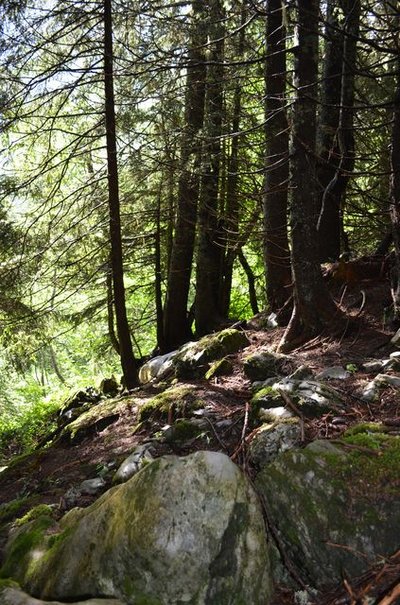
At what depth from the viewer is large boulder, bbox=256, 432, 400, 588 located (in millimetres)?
2465

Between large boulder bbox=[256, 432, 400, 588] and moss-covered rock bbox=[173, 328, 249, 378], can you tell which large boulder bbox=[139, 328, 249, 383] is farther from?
large boulder bbox=[256, 432, 400, 588]

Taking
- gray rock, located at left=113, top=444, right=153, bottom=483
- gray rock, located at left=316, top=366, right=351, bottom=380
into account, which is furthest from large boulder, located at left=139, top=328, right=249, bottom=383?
gray rock, located at left=113, top=444, right=153, bottom=483

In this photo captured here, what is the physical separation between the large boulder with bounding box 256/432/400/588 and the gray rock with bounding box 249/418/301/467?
247mm

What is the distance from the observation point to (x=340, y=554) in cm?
247

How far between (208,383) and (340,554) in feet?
10.0

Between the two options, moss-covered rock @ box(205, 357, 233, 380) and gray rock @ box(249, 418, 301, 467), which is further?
moss-covered rock @ box(205, 357, 233, 380)

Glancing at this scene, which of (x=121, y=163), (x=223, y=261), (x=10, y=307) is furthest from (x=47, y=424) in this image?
(x=121, y=163)

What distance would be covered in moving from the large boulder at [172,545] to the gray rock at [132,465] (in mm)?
758

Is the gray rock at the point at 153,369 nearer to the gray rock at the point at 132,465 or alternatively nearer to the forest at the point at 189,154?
the forest at the point at 189,154

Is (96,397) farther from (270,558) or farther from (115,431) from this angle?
(270,558)

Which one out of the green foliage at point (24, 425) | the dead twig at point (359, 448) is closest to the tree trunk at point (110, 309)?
the green foliage at point (24, 425)

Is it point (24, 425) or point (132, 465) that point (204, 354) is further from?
point (24, 425)

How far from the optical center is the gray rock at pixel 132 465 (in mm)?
3549

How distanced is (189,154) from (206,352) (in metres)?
3.24
